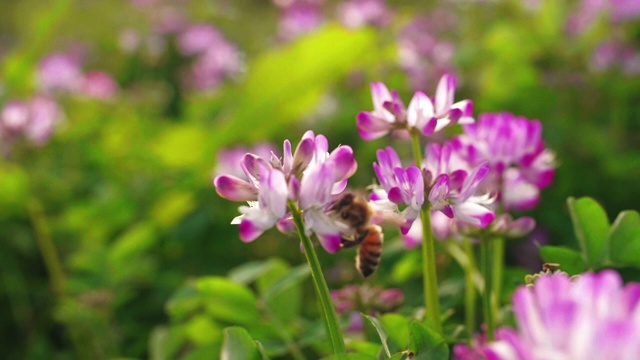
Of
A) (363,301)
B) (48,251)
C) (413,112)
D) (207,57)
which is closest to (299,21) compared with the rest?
(207,57)

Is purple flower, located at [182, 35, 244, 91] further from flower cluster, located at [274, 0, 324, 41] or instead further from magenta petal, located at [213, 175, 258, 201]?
magenta petal, located at [213, 175, 258, 201]

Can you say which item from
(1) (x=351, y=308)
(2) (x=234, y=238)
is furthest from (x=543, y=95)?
(1) (x=351, y=308)

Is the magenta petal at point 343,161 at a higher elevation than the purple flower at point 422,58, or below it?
higher

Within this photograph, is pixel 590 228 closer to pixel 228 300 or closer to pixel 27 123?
pixel 228 300

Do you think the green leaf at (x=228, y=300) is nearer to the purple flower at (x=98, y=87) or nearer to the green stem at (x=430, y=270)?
the green stem at (x=430, y=270)

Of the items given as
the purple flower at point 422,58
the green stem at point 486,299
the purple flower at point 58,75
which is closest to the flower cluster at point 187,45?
the purple flower at point 58,75

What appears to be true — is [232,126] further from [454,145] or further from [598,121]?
[454,145]
